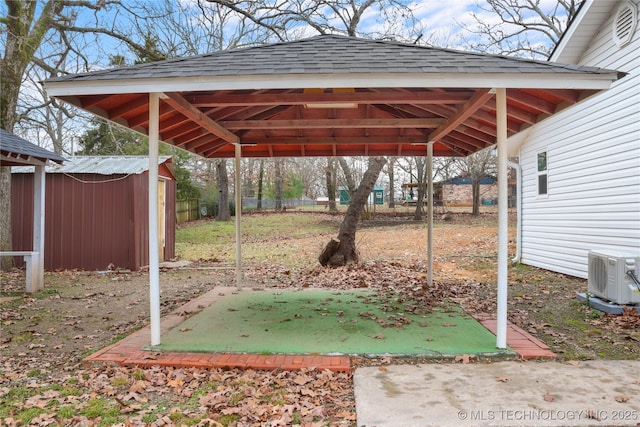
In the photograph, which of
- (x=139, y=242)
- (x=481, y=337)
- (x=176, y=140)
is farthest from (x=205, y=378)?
(x=139, y=242)

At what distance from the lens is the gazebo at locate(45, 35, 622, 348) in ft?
11.6

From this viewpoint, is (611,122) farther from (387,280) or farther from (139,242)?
(139,242)

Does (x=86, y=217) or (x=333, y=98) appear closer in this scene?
(x=333, y=98)

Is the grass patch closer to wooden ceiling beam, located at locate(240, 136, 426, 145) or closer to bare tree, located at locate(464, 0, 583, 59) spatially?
wooden ceiling beam, located at locate(240, 136, 426, 145)

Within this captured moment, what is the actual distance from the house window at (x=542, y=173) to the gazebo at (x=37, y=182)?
9.32m

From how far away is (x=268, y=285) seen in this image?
7.76m

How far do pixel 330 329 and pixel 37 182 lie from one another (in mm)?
5966

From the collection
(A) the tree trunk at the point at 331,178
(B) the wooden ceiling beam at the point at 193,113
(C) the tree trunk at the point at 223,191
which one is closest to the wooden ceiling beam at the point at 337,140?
(B) the wooden ceiling beam at the point at 193,113

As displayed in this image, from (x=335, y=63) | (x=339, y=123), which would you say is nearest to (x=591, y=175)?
(x=339, y=123)

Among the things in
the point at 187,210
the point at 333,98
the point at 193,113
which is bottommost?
the point at 187,210

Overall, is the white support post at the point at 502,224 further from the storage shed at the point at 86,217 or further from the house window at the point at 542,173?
the storage shed at the point at 86,217

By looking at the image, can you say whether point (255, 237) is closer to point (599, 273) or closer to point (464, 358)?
point (599, 273)

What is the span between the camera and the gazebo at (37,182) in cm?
677

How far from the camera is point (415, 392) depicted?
117 inches
